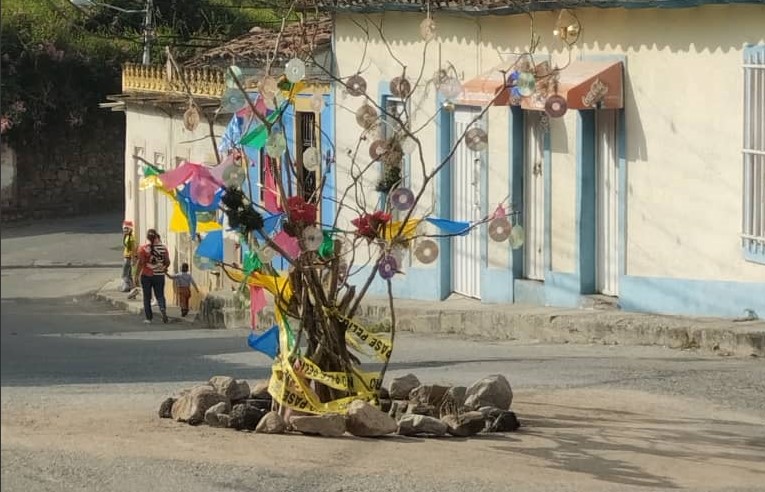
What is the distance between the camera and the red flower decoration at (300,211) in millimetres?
9336

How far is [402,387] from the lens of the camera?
10.4 meters

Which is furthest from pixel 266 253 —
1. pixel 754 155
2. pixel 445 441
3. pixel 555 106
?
pixel 754 155

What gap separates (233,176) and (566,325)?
6785 millimetres

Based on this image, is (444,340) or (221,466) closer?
(221,466)

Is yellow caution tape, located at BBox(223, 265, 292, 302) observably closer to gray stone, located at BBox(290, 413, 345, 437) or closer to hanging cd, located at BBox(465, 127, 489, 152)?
gray stone, located at BBox(290, 413, 345, 437)

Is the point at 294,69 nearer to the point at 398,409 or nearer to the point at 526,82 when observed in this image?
the point at 526,82

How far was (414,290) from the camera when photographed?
19.5m

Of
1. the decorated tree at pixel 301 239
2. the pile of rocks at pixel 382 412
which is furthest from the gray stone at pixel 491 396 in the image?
the decorated tree at pixel 301 239

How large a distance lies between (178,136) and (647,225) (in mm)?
13039

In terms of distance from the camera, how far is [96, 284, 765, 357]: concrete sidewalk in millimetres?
13789

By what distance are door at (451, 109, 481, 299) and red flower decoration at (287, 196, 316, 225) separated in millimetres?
8927

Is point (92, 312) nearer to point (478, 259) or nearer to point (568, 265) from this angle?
point (478, 259)

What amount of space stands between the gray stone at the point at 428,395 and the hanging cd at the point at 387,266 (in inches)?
41.5

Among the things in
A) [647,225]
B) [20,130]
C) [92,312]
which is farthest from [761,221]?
[20,130]
